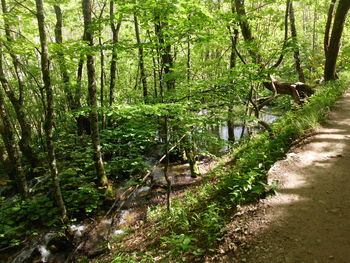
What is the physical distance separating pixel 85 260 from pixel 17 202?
11.3ft

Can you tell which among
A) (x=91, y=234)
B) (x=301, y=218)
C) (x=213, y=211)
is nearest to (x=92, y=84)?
(x=91, y=234)

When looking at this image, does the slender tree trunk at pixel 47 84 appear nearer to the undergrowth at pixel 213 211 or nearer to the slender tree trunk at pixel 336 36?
the undergrowth at pixel 213 211

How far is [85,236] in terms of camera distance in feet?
20.6

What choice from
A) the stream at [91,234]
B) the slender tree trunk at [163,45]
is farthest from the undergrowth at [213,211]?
the slender tree trunk at [163,45]

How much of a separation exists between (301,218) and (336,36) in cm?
1065

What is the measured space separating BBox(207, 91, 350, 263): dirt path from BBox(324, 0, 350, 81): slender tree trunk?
806 centimetres

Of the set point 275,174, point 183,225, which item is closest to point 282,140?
point 275,174

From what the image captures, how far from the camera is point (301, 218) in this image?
303 centimetres

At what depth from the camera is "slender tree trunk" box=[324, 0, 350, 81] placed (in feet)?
29.3

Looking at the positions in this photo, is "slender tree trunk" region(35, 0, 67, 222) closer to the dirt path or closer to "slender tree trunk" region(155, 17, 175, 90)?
"slender tree trunk" region(155, 17, 175, 90)

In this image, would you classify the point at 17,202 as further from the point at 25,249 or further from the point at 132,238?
the point at 132,238

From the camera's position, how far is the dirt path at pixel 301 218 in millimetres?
2555

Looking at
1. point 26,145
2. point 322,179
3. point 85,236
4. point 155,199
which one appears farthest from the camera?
point 26,145

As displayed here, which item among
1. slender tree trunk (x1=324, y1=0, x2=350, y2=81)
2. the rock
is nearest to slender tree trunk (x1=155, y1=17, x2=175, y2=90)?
the rock
